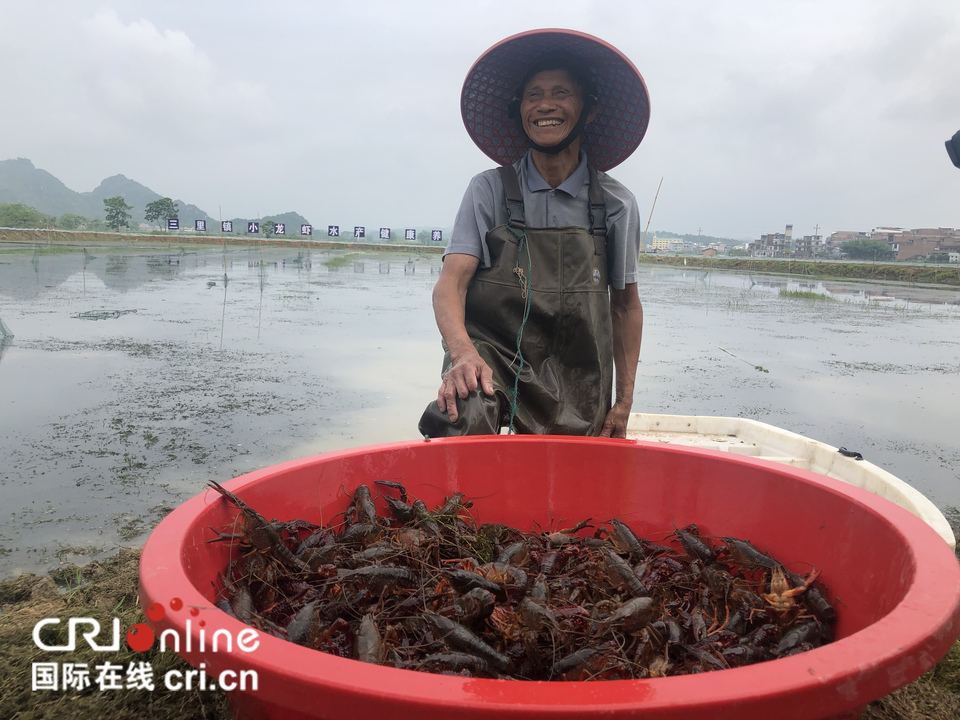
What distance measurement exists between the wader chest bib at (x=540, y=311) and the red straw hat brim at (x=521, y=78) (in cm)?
35

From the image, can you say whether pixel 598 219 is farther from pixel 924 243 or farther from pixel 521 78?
pixel 924 243

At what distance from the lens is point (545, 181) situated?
2711 mm

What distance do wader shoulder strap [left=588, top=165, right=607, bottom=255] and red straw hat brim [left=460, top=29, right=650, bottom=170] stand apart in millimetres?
359

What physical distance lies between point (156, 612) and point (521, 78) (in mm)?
2508

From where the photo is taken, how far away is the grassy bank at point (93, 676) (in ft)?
4.96

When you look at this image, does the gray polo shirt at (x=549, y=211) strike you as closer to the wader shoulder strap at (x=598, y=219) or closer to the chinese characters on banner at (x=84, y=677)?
the wader shoulder strap at (x=598, y=219)

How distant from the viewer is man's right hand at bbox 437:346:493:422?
218 centimetres

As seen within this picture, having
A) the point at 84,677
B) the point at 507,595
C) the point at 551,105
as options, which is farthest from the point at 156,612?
the point at 551,105

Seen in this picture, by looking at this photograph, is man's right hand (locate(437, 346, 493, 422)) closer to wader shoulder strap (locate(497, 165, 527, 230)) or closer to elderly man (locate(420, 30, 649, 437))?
elderly man (locate(420, 30, 649, 437))

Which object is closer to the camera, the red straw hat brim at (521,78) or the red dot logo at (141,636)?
the red dot logo at (141,636)

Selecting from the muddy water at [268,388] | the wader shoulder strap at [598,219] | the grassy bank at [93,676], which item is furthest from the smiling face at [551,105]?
the muddy water at [268,388]

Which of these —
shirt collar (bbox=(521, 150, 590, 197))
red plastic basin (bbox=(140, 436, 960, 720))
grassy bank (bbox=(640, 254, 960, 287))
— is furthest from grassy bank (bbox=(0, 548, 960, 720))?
grassy bank (bbox=(640, 254, 960, 287))

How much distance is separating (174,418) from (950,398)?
25.2 ft

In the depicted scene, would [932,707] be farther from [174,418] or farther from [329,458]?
[174,418]
